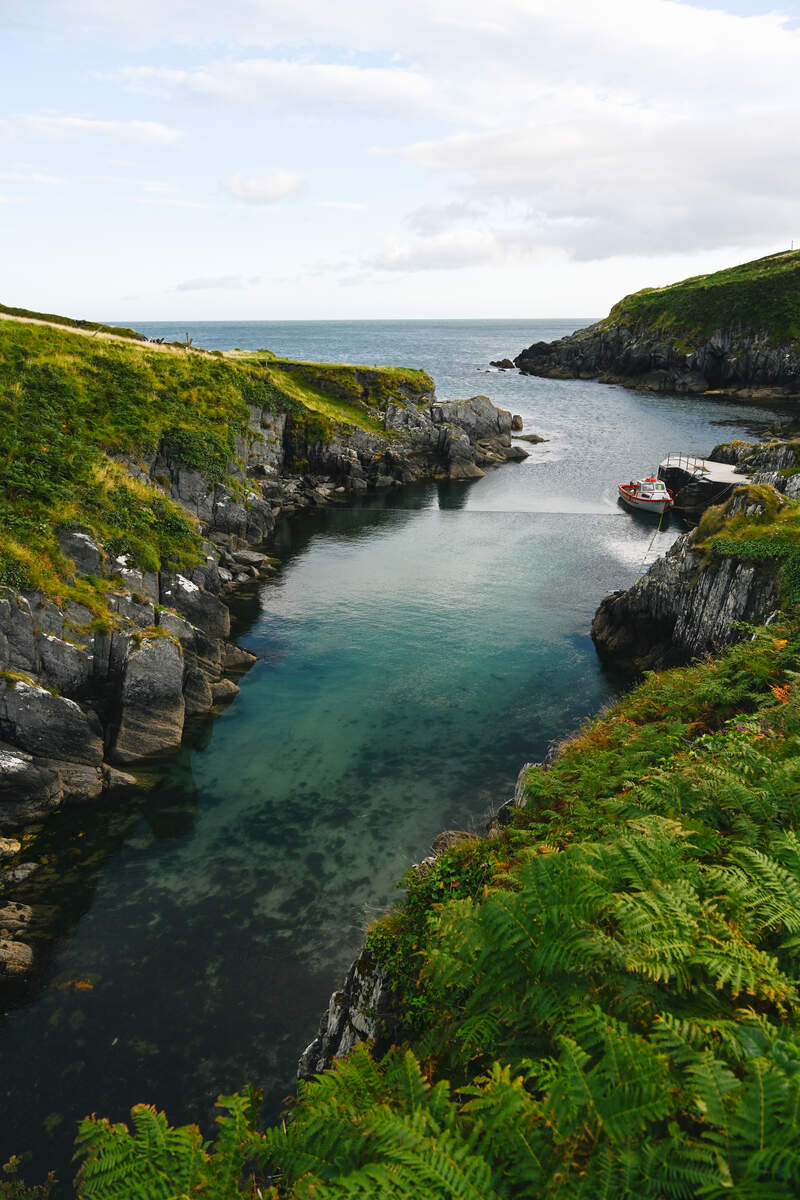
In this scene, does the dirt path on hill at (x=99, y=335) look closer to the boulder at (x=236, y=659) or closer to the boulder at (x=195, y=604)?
the boulder at (x=195, y=604)

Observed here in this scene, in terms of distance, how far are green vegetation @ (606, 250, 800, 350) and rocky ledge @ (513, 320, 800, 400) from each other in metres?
1.76

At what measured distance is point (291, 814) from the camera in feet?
74.4

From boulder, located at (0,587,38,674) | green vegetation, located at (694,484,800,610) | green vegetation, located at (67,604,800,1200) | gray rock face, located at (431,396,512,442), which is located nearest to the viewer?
green vegetation, located at (67,604,800,1200)

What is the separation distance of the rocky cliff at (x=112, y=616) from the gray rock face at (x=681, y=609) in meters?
20.1

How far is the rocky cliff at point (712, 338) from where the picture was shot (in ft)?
391

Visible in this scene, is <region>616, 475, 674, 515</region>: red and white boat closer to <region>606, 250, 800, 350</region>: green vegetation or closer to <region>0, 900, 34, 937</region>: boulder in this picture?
<region>0, 900, 34, 937</region>: boulder

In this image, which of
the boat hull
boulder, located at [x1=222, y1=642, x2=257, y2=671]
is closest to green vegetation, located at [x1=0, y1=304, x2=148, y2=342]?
boulder, located at [x1=222, y1=642, x2=257, y2=671]

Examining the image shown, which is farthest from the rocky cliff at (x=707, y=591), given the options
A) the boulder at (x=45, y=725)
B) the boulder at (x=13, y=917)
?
the boulder at (x=13, y=917)

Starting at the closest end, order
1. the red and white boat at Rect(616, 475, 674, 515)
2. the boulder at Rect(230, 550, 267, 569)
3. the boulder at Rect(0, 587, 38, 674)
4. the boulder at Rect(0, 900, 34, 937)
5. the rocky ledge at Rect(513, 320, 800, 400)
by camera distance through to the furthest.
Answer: the boulder at Rect(0, 900, 34, 937), the boulder at Rect(0, 587, 38, 674), the boulder at Rect(230, 550, 267, 569), the red and white boat at Rect(616, 475, 674, 515), the rocky ledge at Rect(513, 320, 800, 400)

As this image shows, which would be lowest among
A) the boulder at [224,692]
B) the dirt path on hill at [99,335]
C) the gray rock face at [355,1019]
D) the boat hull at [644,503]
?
the boulder at [224,692]

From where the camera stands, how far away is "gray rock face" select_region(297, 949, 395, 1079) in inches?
406

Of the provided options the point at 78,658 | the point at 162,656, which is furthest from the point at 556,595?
the point at 78,658

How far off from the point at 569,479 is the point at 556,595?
3572cm

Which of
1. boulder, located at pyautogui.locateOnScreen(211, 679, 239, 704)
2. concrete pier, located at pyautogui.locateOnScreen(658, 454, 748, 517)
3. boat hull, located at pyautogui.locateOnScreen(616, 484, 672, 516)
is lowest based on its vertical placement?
boulder, located at pyautogui.locateOnScreen(211, 679, 239, 704)
